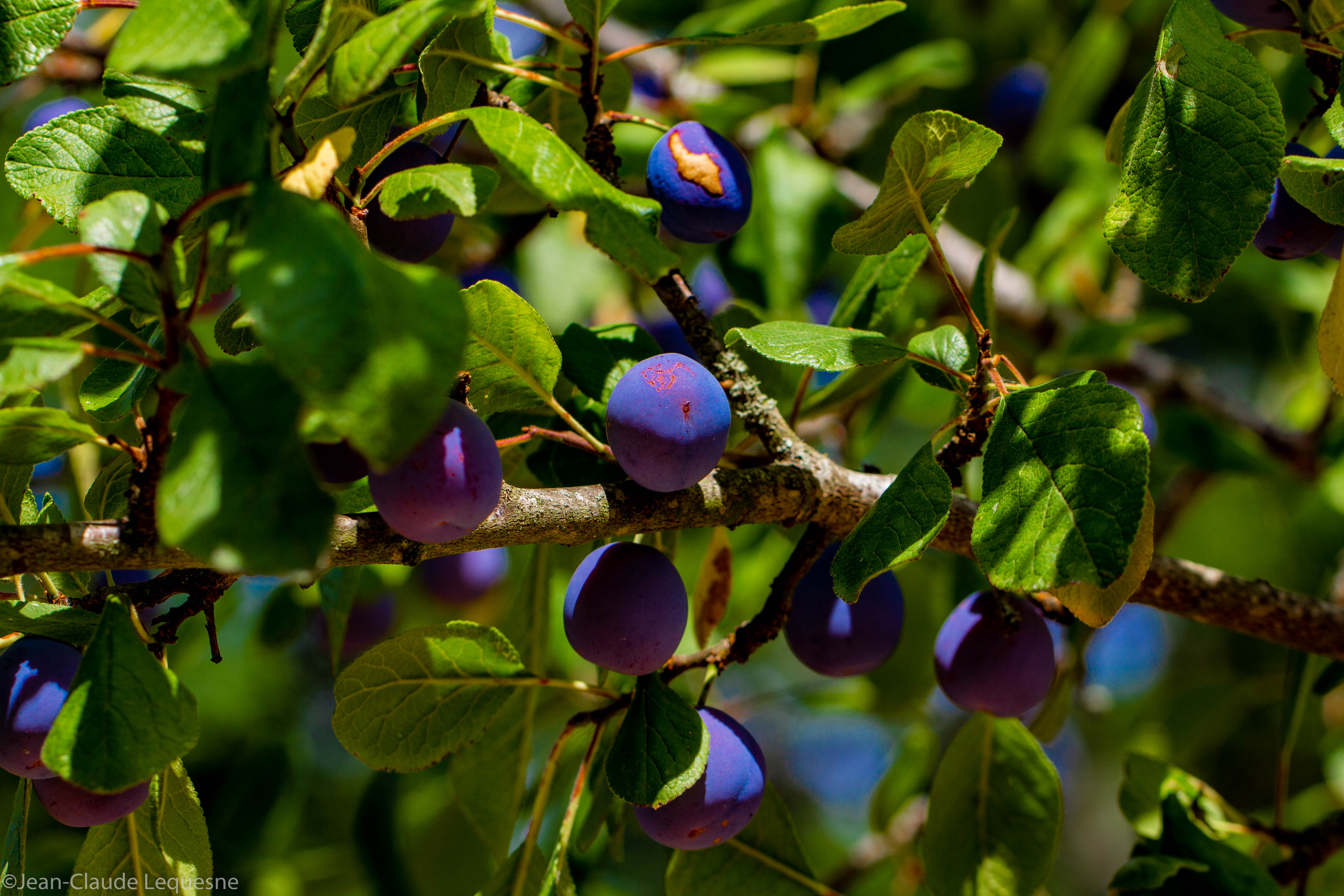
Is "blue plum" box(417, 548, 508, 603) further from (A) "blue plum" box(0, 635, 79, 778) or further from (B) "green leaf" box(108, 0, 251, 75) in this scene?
(B) "green leaf" box(108, 0, 251, 75)

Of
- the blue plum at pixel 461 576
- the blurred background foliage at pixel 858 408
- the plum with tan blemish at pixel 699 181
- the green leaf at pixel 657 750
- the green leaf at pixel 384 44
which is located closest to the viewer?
the green leaf at pixel 384 44

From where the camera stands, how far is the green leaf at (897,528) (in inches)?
26.5

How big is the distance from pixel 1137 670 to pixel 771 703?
1.89m

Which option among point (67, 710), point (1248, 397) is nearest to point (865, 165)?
point (67, 710)

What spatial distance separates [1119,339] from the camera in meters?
1.59

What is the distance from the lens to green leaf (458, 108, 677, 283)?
61 centimetres

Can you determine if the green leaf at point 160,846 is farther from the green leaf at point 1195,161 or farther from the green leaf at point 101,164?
the green leaf at point 1195,161

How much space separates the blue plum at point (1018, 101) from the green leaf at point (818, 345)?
157cm

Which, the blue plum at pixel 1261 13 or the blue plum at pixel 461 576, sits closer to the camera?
the blue plum at pixel 1261 13

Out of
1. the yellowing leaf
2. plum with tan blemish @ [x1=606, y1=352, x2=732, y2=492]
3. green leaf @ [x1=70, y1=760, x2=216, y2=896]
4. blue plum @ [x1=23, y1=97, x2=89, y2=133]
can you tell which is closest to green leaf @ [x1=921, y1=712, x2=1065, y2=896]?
plum with tan blemish @ [x1=606, y1=352, x2=732, y2=492]

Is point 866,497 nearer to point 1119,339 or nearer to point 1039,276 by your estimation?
point 1119,339

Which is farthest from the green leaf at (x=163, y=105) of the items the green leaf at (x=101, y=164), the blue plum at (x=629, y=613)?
the blue plum at (x=629, y=613)

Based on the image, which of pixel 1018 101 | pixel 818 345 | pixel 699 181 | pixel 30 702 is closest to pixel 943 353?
pixel 818 345

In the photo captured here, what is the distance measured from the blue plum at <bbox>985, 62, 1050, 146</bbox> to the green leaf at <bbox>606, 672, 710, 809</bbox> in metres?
1.77
